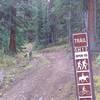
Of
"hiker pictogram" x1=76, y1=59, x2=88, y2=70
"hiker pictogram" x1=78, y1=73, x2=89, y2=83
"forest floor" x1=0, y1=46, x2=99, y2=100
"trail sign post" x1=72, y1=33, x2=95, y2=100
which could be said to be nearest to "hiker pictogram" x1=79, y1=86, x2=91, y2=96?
"trail sign post" x1=72, y1=33, x2=95, y2=100

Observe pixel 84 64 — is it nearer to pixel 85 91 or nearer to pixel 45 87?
pixel 85 91

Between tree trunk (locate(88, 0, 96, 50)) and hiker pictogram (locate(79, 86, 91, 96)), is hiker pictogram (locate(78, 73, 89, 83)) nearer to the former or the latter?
hiker pictogram (locate(79, 86, 91, 96))

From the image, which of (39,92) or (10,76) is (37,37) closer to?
(10,76)

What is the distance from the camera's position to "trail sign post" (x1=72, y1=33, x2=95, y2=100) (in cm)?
436

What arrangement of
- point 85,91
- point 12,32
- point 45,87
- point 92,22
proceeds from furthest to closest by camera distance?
1. point 12,32
2. point 92,22
3. point 45,87
4. point 85,91

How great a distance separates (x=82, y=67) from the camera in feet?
14.6

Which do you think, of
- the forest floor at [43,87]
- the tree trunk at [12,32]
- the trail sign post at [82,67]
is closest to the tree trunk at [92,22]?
the forest floor at [43,87]

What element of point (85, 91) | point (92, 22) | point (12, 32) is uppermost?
point (92, 22)

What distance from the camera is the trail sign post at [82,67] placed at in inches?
172

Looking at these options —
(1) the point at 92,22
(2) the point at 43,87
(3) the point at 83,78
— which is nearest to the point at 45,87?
(2) the point at 43,87

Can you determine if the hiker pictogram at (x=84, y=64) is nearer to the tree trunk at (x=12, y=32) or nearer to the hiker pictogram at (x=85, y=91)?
the hiker pictogram at (x=85, y=91)

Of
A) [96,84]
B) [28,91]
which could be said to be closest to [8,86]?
[28,91]

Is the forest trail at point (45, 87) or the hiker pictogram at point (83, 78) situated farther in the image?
the forest trail at point (45, 87)

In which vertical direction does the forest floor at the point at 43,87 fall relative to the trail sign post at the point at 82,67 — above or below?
below
